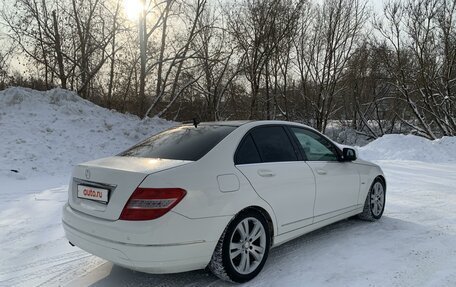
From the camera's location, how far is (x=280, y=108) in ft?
95.3

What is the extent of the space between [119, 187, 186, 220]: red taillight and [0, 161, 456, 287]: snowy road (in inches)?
36.0

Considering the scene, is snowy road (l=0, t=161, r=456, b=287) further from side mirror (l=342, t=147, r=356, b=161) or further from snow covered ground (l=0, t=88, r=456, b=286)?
side mirror (l=342, t=147, r=356, b=161)

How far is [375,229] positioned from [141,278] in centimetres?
322

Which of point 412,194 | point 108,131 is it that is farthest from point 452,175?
point 108,131

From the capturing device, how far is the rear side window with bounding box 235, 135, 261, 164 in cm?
369

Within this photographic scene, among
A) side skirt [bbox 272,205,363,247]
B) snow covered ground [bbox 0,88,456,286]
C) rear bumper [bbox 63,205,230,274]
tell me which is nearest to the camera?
rear bumper [bbox 63,205,230,274]

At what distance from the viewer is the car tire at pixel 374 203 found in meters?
5.44

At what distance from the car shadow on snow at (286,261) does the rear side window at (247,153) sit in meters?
1.13

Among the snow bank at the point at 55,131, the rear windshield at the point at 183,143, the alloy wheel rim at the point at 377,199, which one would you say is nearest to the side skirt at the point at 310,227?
the alloy wheel rim at the point at 377,199

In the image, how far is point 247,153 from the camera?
12.5 ft

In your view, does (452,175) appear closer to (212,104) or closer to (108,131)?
(108,131)

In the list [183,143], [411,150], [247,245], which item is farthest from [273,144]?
[411,150]

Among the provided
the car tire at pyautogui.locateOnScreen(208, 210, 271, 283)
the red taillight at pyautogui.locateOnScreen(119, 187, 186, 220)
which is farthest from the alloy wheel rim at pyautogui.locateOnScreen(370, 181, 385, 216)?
the red taillight at pyautogui.locateOnScreen(119, 187, 186, 220)

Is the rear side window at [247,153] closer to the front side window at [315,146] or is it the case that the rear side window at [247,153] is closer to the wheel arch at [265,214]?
the wheel arch at [265,214]
